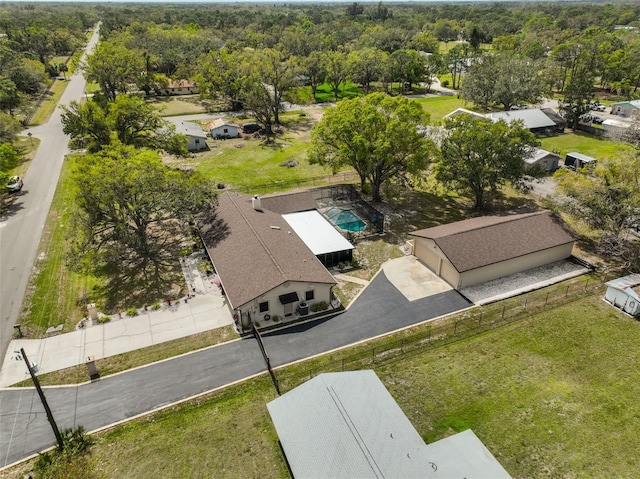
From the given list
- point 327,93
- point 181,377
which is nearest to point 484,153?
point 181,377

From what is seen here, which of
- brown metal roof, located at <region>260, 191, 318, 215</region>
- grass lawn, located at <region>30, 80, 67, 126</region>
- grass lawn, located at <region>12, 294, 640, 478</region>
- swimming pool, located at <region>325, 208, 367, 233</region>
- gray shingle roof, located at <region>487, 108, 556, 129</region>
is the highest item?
grass lawn, located at <region>30, 80, 67, 126</region>

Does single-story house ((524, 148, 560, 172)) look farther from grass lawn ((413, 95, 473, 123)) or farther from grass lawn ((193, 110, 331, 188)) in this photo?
grass lawn ((413, 95, 473, 123))

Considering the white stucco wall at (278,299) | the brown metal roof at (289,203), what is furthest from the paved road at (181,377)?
the brown metal roof at (289,203)

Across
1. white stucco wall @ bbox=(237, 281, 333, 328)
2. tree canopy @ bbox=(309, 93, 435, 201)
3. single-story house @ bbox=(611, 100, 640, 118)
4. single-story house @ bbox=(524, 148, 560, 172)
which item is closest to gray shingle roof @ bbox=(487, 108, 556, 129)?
single-story house @ bbox=(524, 148, 560, 172)

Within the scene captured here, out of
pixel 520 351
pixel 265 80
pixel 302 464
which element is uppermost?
pixel 265 80

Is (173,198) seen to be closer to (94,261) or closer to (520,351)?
(94,261)

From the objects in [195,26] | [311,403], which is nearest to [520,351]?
[311,403]

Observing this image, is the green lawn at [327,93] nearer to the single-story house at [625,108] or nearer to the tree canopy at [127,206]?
the single-story house at [625,108]
